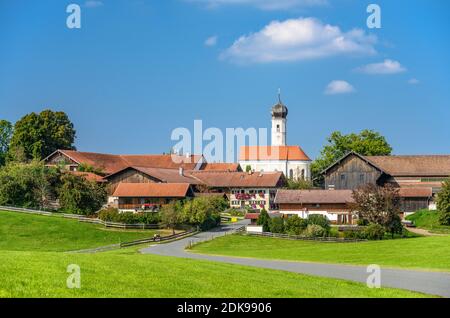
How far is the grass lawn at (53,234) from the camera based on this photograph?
52.9 meters

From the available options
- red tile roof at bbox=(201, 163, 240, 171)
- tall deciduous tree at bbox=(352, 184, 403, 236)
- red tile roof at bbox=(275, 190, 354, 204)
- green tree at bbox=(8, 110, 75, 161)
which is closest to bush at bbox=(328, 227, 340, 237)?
tall deciduous tree at bbox=(352, 184, 403, 236)

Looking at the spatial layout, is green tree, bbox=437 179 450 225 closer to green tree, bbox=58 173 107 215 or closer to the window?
the window

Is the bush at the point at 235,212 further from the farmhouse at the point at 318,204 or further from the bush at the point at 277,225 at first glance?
the bush at the point at 277,225

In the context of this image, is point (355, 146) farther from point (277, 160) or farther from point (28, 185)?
point (28, 185)

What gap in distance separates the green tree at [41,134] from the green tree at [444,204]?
5957 centimetres

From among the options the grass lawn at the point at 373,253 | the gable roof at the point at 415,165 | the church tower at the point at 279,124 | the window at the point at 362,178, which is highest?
the church tower at the point at 279,124

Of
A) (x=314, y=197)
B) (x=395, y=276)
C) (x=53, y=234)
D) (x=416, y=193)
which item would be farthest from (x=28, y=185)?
(x=395, y=276)

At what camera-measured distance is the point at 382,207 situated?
59812 mm

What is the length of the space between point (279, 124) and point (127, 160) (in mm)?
46578

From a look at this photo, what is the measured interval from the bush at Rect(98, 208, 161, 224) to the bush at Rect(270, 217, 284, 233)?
36.8 feet

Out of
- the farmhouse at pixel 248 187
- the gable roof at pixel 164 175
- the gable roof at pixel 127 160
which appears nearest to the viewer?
the gable roof at pixel 164 175

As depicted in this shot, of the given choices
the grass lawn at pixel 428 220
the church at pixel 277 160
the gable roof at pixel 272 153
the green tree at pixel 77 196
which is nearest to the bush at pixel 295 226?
the grass lawn at pixel 428 220

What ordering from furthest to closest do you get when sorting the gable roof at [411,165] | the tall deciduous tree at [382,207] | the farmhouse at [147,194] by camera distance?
the gable roof at [411,165] → the farmhouse at [147,194] → the tall deciduous tree at [382,207]

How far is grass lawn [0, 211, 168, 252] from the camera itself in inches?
2083
